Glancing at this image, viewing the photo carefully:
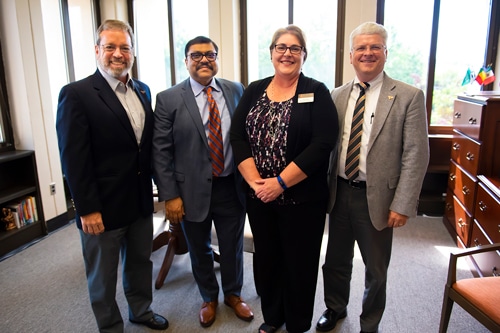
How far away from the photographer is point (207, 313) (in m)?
2.12

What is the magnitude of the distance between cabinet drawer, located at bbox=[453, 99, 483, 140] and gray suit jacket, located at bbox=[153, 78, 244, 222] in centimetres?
203

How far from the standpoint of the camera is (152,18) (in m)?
4.98

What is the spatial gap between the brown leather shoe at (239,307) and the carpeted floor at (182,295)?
3 cm

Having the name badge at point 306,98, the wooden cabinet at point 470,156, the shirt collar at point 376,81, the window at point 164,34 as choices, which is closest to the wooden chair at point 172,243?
the name badge at point 306,98

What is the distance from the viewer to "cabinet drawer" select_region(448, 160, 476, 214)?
2.73 meters

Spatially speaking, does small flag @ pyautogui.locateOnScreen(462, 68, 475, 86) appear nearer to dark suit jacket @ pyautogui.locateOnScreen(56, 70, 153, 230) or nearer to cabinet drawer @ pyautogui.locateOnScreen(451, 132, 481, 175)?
cabinet drawer @ pyautogui.locateOnScreen(451, 132, 481, 175)

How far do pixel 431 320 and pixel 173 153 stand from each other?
1765 millimetres

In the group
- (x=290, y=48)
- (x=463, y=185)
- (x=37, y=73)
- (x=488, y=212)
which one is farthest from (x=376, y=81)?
(x=37, y=73)

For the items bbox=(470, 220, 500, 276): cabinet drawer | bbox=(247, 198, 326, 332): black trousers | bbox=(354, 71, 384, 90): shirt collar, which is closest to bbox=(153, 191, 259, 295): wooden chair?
bbox=(247, 198, 326, 332): black trousers

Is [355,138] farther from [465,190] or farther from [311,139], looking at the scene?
[465,190]

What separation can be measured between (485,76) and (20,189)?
459 centimetres

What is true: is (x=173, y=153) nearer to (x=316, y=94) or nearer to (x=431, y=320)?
(x=316, y=94)

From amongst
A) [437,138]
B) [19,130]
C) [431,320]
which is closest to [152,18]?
[19,130]

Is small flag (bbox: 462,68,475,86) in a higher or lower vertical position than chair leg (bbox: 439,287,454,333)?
higher
